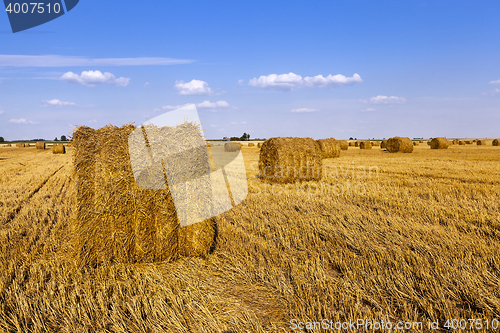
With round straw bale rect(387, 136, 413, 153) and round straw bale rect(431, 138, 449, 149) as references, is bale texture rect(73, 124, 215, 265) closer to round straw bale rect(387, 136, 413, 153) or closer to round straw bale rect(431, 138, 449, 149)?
round straw bale rect(387, 136, 413, 153)

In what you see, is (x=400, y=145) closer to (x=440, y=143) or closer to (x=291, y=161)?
(x=440, y=143)

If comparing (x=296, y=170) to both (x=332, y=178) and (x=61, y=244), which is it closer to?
(x=332, y=178)

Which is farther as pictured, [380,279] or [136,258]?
[136,258]

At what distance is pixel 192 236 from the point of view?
4.66 m

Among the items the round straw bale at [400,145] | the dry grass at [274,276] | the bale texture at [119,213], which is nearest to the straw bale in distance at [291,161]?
the dry grass at [274,276]

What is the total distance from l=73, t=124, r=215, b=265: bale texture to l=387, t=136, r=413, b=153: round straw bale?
1090 inches

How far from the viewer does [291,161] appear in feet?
37.5

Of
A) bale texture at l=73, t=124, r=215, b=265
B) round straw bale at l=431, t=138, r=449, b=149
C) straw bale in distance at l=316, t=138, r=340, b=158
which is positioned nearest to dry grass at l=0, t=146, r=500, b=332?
bale texture at l=73, t=124, r=215, b=265

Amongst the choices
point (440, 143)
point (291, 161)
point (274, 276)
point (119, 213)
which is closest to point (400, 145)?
point (440, 143)

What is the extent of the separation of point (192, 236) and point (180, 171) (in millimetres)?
1017

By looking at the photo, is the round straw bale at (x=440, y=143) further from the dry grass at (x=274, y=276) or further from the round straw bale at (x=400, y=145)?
the dry grass at (x=274, y=276)

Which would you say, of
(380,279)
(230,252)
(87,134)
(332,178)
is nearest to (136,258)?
(230,252)

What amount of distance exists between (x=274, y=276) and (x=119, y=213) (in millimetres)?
2464

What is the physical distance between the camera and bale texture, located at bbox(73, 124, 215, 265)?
4.49 metres
